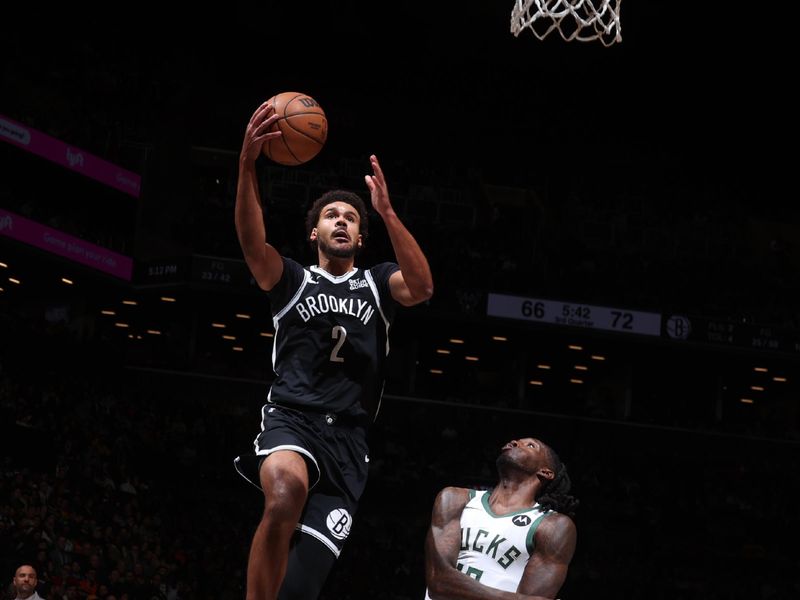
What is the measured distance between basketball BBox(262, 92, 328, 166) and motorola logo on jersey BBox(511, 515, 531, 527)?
202 centimetres

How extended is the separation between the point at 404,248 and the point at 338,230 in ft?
1.69

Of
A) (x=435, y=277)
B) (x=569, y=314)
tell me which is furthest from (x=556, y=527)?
(x=435, y=277)

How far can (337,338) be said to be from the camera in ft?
17.9

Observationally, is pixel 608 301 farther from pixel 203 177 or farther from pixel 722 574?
pixel 203 177

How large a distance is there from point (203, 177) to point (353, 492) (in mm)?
21286

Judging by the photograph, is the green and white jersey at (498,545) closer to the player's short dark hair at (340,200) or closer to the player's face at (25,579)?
the player's short dark hair at (340,200)

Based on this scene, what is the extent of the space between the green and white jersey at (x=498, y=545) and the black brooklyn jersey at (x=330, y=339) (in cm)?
76

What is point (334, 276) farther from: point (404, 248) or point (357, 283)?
point (404, 248)

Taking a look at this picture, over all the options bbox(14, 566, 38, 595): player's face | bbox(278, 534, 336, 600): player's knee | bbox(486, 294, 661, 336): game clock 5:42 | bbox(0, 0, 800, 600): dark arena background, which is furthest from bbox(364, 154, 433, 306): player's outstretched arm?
bbox(486, 294, 661, 336): game clock 5:42

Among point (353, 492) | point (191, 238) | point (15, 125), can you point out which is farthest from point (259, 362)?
point (353, 492)

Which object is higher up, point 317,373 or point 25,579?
point 317,373

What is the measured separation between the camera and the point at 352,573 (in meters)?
17.0

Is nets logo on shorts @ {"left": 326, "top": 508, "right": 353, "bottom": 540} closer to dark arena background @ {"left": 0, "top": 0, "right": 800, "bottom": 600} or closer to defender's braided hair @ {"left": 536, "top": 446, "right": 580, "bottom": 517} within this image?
defender's braided hair @ {"left": 536, "top": 446, "right": 580, "bottom": 517}

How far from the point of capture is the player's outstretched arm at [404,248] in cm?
523
